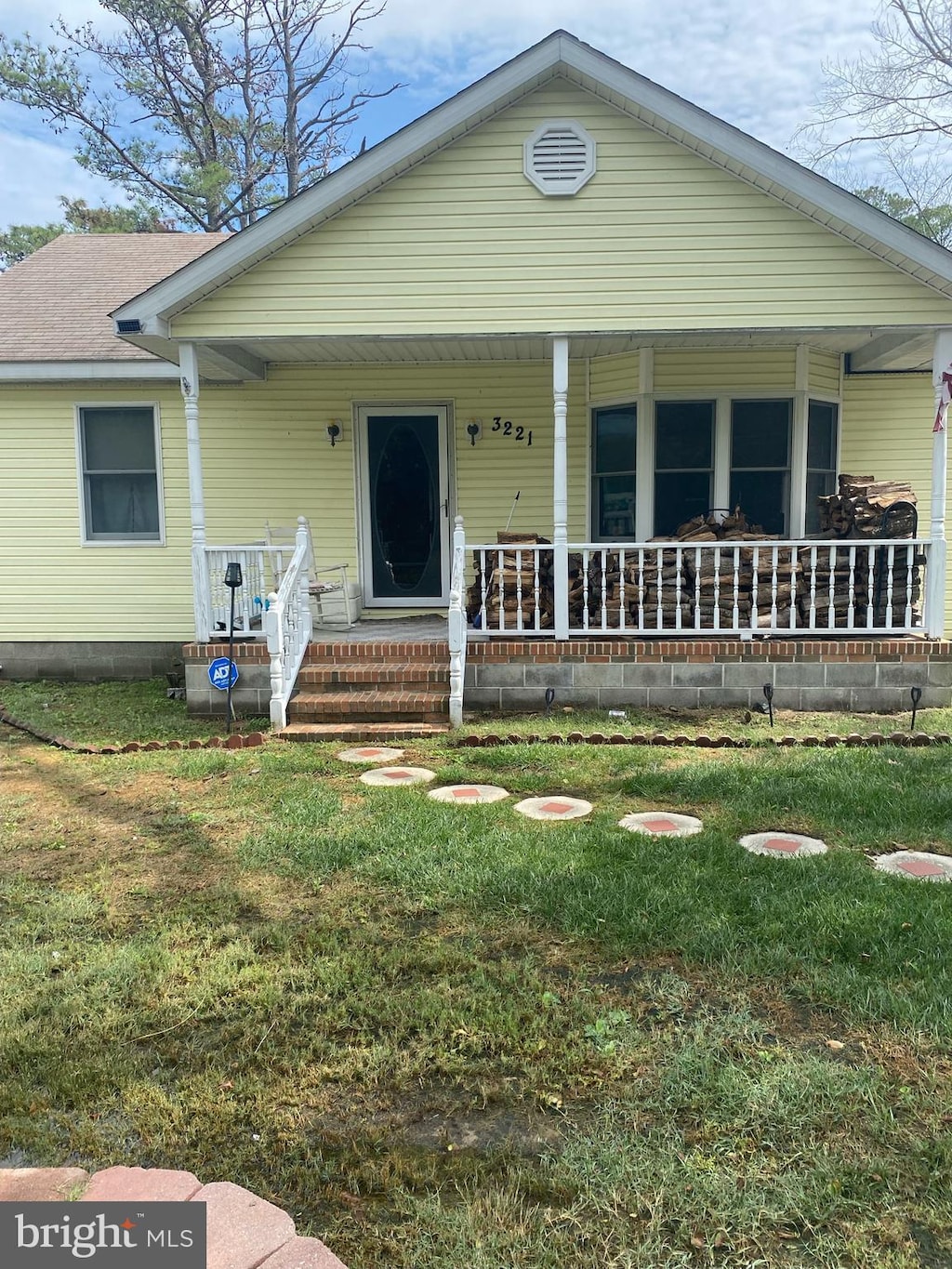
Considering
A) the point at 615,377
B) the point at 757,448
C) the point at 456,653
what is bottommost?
the point at 456,653

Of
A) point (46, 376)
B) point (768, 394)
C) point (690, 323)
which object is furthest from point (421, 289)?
point (46, 376)

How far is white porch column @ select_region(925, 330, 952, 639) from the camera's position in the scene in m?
6.98

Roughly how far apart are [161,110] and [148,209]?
7.88 ft

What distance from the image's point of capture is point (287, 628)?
6.95m

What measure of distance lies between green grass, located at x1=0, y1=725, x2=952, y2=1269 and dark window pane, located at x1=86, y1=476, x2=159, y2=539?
17.5ft

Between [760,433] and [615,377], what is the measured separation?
156 cm

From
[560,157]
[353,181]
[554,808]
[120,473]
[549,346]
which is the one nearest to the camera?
[554,808]

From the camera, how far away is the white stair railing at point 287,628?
660 centimetres

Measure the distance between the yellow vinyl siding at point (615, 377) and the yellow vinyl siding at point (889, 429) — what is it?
7.97 ft

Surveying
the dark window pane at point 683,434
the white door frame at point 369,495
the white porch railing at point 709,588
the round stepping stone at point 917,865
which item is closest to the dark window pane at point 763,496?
the dark window pane at point 683,434

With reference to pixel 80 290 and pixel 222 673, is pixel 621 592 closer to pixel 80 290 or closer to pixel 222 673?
pixel 222 673

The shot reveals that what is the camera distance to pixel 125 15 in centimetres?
2050

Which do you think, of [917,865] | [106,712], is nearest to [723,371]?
[917,865]

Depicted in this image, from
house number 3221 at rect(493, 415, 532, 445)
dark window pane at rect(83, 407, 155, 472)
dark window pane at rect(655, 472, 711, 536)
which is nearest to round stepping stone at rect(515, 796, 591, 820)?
dark window pane at rect(655, 472, 711, 536)
